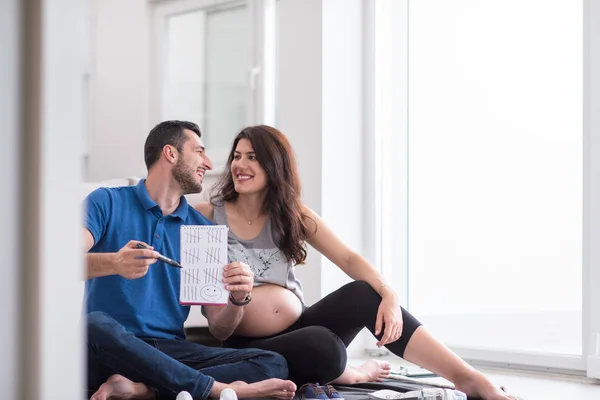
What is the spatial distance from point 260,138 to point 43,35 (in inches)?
83.9

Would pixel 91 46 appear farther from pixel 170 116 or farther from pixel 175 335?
pixel 175 335

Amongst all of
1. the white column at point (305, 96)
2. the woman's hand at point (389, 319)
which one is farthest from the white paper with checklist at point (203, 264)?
the white column at point (305, 96)

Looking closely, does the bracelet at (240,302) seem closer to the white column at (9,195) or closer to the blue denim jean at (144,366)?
the blue denim jean at (144,366)

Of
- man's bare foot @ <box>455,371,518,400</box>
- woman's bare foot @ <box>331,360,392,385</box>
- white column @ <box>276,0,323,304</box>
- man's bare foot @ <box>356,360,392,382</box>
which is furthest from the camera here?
white column @ <box>276,0,323,304</box>

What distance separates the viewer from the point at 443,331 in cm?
367

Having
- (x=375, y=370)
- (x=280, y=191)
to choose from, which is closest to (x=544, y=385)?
(x=375, y=370)

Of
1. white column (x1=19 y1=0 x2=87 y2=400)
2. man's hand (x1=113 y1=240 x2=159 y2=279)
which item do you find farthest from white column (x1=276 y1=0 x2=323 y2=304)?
white column (x1=19 y1=0 x2=87 y2=400)

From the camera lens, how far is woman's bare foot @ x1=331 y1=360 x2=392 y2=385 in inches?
103

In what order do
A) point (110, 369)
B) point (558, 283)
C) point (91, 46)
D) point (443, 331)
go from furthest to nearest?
point (91, 46), point (443, 331), point (558, 283), point (110, 369)

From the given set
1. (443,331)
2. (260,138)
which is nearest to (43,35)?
(260,138)

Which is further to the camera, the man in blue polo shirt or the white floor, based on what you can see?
the white floor

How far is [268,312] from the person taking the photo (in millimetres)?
2525

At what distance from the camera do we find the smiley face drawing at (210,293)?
222 centimetres

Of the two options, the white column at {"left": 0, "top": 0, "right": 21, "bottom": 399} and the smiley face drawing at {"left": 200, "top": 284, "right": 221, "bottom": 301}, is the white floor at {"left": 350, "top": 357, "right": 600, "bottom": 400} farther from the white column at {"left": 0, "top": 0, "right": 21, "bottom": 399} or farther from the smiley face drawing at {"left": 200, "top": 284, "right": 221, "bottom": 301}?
the white column at {"left": 0, "top": 0, "right": 21, "bottom": 399}
